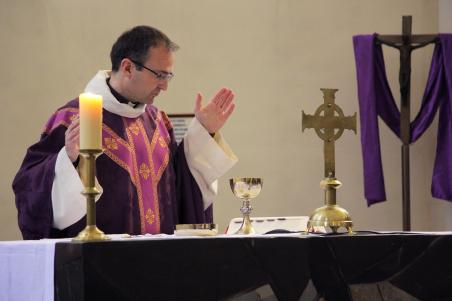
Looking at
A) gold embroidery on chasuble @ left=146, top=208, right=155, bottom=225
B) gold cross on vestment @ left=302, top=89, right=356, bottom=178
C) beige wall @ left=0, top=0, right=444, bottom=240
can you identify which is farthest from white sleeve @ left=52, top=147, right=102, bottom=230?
beige wall @ left=0, top=0, right=444, bottom=240

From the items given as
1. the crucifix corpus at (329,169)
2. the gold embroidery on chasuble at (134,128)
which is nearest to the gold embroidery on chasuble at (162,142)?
the gold embroidery on chasuble at (134,128)

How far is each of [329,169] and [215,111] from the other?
1.61m

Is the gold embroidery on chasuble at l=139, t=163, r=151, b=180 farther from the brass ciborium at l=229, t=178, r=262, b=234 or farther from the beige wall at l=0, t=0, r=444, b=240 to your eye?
the beige wall at l=0, t=0, r=444, b=240

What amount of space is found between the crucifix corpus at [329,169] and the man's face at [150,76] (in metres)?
1.83

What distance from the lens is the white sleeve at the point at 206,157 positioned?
167 inches

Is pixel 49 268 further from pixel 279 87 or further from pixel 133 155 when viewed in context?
pixel 279 87

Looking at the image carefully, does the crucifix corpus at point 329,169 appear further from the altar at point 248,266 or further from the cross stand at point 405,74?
the cross stand at point 405,74

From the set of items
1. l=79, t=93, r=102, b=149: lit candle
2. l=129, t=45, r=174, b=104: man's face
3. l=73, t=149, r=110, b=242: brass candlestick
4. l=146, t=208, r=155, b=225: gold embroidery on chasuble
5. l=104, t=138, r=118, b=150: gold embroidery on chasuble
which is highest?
l=129, t=45, r=174, b=104: man's face

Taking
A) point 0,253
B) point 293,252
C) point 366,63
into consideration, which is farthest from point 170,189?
point 366,63

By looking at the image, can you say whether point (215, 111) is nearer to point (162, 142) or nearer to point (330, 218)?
point (162, 142)

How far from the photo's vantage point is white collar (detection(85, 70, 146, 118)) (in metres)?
4.43

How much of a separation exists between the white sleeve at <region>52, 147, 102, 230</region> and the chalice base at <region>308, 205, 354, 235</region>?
1.37 metres

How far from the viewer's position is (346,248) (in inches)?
92.7

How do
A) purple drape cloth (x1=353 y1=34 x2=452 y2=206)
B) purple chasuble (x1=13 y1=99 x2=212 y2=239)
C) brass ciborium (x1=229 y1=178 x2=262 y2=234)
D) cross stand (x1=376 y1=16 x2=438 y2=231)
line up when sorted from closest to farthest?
brass ciborium (x1=229 y1=178 x2=262 y2=234) < purple chasuble (x1=13 y1=99 x2=212 y2=239) < cross stand (x1=376 y1=16 x2=438 y2=231) < purple drape cloth (x1=353 y1=34 x2=452 y2=206)
